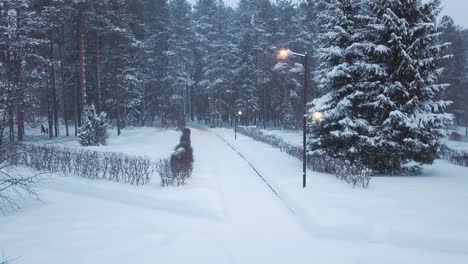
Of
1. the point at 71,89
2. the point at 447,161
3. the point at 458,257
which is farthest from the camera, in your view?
the point at 71,89

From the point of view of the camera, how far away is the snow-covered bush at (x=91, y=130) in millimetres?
25203

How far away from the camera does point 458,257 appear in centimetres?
812

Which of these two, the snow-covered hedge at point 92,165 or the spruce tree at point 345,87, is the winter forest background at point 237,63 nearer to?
the spruce tree at point 345,87

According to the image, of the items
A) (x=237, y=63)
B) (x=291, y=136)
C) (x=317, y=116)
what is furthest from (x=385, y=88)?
(x=237, y=63)

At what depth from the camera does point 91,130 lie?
83.0 ft

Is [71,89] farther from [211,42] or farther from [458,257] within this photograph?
[458,257]

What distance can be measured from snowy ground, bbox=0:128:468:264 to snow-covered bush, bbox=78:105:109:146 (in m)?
10.2

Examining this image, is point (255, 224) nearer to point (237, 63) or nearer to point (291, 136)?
point (291, 136)

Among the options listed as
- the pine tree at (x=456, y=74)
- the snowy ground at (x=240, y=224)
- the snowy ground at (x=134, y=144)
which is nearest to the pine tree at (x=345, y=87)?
the snowy ground at (x=240, y=224)

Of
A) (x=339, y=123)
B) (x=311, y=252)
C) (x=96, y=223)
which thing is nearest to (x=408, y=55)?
(x=339, y=123)

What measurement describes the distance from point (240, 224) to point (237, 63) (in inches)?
2151

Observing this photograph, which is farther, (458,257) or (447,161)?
(447,161)

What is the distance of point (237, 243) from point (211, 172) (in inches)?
388

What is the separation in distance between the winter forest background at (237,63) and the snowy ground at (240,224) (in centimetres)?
288
